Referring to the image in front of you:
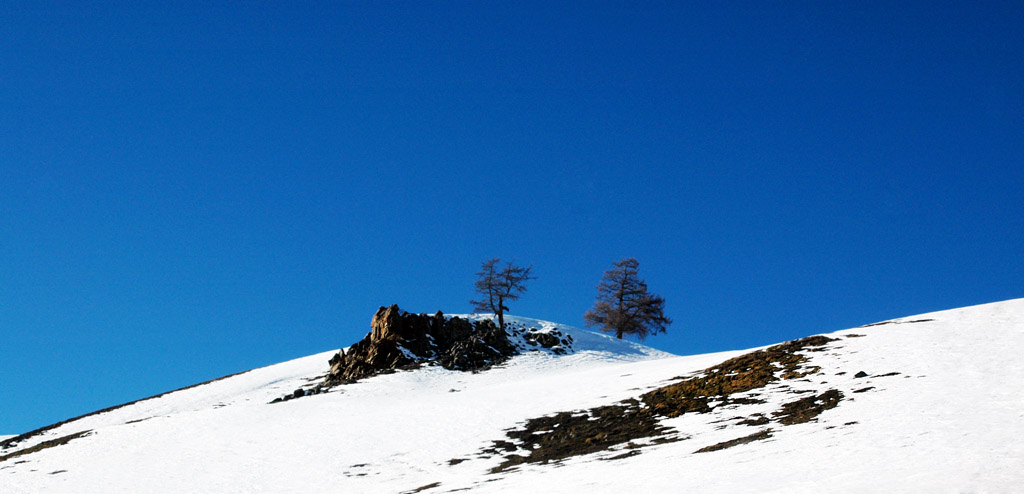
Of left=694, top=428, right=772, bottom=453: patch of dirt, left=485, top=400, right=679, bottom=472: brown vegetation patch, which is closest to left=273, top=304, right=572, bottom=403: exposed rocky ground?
left=485, top=400, right=679, bottom=472: brown vegetation patch

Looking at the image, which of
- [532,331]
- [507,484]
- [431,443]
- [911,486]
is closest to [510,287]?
[532,331]

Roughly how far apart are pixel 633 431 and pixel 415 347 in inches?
1052

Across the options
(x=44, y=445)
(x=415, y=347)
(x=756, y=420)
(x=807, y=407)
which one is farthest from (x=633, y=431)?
(x=44, y=445)

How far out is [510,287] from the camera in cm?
5453

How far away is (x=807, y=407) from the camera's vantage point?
19578 mm

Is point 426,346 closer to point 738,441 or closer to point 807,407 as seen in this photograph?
point 807,407

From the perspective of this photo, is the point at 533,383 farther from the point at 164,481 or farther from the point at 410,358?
the point at 164,481

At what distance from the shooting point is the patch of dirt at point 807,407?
18336 millimetres

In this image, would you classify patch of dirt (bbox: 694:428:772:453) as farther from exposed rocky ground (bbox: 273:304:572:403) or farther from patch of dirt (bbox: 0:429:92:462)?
patch of dirt (bbox: 0:429:92:462)

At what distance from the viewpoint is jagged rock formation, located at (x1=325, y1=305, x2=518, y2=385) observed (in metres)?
43.2

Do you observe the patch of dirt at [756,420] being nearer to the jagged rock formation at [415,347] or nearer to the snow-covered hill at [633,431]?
the snow-covered hill at [633,431]

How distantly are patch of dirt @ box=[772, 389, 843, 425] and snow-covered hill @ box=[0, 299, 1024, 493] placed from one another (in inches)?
4.4

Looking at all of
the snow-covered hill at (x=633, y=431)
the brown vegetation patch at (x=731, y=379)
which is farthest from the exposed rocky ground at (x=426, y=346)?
the brown vegetation patch at (x=731, y=379)

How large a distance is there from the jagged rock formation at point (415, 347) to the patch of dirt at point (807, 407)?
24978mm
